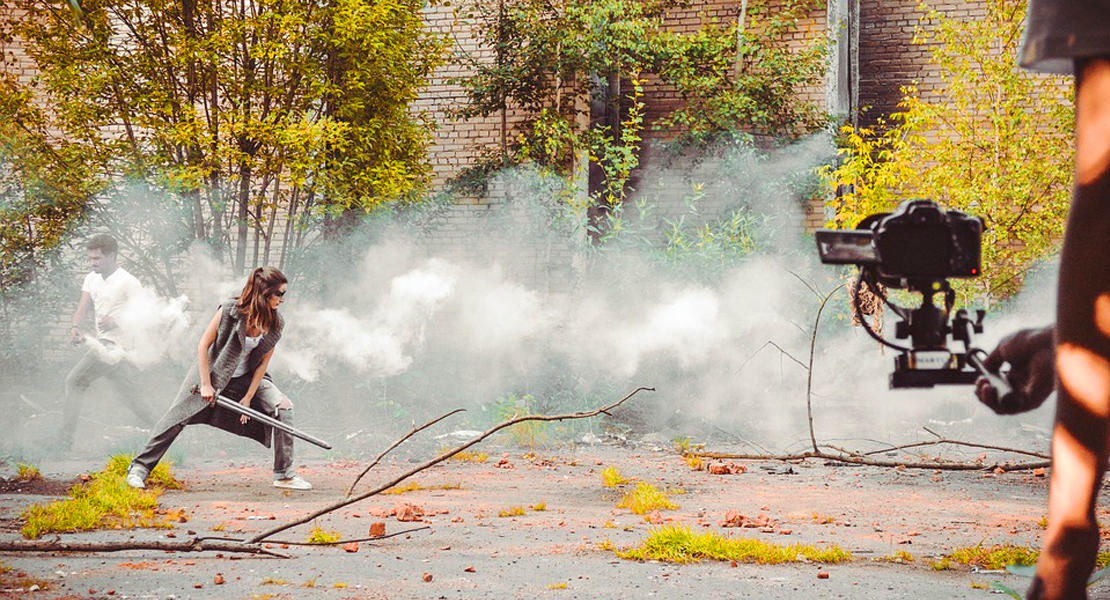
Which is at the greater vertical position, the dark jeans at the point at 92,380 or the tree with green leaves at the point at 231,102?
the tree with green leaves at the point at 231,102

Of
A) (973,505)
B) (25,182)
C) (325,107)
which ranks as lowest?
(973,505)

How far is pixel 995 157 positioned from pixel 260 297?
26.4 feet

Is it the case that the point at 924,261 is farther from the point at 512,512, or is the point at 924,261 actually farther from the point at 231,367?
the point at 231,367

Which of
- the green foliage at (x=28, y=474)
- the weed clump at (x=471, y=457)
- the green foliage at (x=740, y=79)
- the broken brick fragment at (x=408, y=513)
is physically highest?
the green foliage at (x=740, y=79)

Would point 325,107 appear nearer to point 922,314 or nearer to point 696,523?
point 696,523

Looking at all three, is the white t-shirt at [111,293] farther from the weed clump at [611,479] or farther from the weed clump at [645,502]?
the weed clump at [645,502]

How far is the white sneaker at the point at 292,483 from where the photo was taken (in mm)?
7961

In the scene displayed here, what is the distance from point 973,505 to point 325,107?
837cm

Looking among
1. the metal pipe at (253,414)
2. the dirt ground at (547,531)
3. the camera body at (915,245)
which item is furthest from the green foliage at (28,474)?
the camera body at (915,245)

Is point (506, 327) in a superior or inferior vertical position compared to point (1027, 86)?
inferior

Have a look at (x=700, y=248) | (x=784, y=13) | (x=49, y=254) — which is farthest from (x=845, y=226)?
(x=49, y=254)

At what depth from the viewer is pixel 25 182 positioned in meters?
11.3

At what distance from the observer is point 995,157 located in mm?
11016

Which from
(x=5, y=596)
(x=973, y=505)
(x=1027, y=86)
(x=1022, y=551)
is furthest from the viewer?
(x=1027, y=86)
